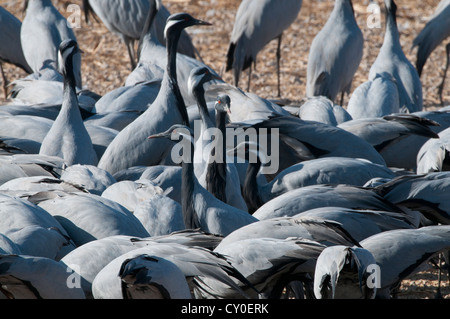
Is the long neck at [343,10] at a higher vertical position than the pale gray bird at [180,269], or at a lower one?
Answer: higher

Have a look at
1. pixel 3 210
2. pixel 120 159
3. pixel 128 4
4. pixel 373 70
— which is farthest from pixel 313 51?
pixel 3 210

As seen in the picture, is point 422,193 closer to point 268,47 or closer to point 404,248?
point 404,248

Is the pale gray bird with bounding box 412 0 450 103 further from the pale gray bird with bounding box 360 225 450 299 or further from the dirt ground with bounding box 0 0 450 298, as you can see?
the pale gray bird with bounding box 360 225 450 299

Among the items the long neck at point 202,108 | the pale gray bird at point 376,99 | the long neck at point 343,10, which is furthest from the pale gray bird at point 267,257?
the long neck at point 343,10

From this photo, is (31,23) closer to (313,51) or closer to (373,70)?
(313,51)

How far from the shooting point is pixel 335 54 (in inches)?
300

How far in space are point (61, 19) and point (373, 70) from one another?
3.14 m

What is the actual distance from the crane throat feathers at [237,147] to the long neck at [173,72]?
288mm

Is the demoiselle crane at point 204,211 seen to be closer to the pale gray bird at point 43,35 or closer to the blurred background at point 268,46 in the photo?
the pale gray bird at point 43,35

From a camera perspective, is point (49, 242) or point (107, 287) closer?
point (107, 287)

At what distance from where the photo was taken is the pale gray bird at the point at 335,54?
7.63m

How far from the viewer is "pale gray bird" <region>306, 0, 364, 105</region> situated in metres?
7.63

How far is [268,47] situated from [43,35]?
137 inches
